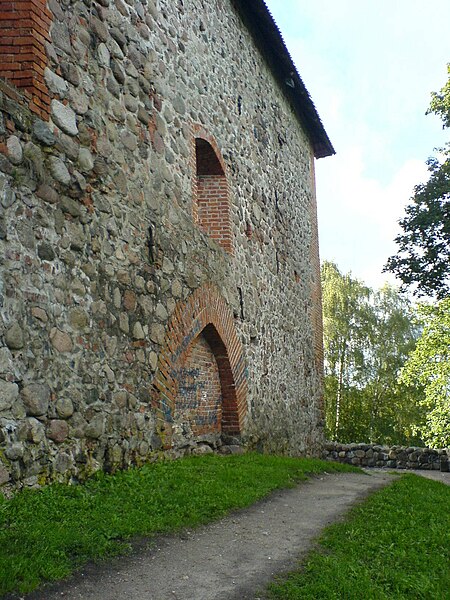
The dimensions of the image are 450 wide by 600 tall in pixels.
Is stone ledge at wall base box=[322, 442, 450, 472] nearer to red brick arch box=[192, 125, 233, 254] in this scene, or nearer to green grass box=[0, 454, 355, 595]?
red brick arch box=[192, 125, 233, 254]

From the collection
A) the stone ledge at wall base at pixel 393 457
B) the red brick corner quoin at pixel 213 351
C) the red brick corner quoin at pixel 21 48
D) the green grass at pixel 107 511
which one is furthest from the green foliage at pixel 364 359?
the red brick corner quoin at pixel 21 48

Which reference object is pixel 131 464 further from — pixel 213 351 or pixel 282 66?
pixel 282 66

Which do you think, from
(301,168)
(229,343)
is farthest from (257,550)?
(301,168)

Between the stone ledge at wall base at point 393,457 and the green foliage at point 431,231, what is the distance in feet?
15.3

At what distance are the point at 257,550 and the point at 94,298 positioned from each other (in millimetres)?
2438

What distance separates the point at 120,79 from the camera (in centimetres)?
582

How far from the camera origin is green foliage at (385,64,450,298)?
1381 centimetres

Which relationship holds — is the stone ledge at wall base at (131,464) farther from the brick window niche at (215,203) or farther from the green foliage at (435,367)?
the green foliage at (435,367)

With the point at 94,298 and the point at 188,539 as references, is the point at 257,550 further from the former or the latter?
the point at 94,298

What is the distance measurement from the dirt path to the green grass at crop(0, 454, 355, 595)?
0.42ft

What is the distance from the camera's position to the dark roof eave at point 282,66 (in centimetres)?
1007

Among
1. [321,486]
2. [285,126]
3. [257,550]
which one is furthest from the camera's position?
[285,126]

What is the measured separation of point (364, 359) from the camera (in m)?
28.3

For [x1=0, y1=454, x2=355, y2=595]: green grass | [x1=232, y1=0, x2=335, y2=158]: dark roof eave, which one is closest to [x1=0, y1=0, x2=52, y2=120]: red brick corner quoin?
[x1=0, y1=454, x2=355, y2=595]: green grass
